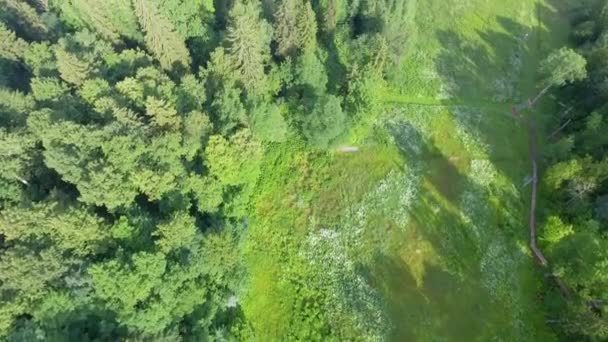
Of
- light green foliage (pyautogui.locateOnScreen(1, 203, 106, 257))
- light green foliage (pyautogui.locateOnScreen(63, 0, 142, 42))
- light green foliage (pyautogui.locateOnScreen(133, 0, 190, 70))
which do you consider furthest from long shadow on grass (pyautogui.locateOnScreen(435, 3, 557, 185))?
light green foliage (pyautogui.locateOnScreen(1, 203, 106, 257))

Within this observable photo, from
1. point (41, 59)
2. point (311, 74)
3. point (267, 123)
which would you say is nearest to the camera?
point (267, 123)

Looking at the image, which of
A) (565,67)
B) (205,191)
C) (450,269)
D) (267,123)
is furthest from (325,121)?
(565,67)

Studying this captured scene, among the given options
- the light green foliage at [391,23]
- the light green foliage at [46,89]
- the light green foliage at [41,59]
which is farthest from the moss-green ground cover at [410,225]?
the light green foliage at [41,59]

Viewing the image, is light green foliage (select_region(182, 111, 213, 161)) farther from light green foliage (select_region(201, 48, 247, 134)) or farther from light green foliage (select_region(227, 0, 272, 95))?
light green foliage (select_region(227, 0, 272, 95))

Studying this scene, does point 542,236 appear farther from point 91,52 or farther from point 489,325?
point 91,52

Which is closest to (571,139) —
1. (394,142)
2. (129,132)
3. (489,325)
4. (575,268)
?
(575,268)

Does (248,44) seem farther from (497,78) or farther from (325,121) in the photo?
(497,78)

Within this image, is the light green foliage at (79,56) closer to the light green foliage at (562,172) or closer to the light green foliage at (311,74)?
the light green foliage at (311,74)
